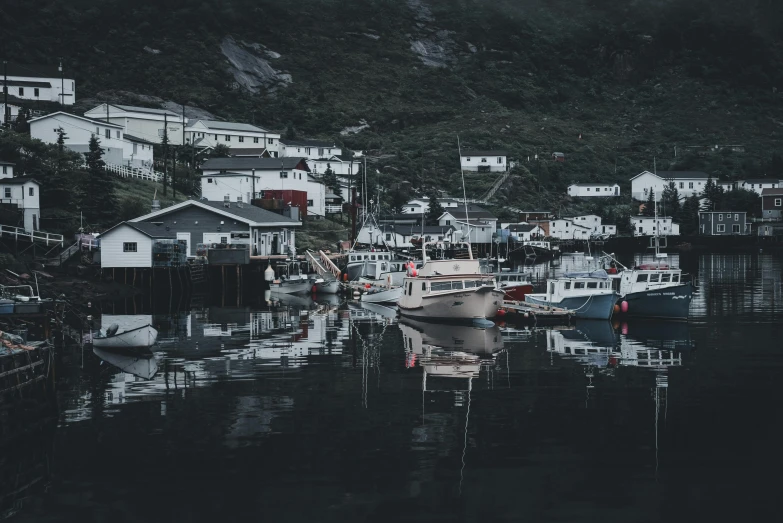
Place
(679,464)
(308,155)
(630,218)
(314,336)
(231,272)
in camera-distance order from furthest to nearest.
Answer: (630,218) → (308,155) → (231,272) → (314,336) → (679,464)

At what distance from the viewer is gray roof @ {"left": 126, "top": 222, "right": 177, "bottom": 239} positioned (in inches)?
2987

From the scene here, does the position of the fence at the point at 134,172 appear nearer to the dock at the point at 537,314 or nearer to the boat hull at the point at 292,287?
the boat hull at the point at 292,287

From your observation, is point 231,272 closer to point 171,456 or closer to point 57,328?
point 57,328

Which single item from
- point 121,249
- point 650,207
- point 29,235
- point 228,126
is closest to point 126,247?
point 121,249

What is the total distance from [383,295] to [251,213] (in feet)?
74.1

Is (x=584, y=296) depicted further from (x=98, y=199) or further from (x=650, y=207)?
(x=650, y=207)

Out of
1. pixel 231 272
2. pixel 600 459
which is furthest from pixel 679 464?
pixel 231 272

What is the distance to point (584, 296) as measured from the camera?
5850cm

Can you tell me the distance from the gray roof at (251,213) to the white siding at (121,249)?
10.4 meters

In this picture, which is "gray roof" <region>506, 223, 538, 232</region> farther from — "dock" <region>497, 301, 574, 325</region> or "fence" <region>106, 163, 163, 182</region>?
"dock" <region>497, 301, 574, 325</region>

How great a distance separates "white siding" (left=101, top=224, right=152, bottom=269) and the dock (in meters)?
28.4

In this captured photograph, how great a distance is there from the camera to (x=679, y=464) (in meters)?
26.8

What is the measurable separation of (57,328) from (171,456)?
2127 cm

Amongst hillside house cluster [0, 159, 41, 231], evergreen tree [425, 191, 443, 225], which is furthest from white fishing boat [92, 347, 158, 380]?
evergreen tree [425, 191, 443, 225]
